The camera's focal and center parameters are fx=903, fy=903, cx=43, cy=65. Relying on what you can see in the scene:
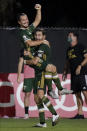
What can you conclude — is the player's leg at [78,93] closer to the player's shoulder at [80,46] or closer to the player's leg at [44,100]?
the player's shoulder at [80,46]

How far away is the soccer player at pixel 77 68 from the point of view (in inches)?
805

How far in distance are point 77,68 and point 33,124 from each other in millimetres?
2061

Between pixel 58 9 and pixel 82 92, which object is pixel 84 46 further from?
pixel 58 9

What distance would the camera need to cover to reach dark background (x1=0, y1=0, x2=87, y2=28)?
116 feet

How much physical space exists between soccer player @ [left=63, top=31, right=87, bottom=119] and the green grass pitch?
2.14 ft

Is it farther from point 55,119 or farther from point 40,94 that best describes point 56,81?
point 55,119

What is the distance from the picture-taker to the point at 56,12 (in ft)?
119

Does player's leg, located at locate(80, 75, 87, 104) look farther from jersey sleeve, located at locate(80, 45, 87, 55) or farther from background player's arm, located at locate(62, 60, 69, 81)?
jersey sleeve, located at locate(80, 45, 87, 55)

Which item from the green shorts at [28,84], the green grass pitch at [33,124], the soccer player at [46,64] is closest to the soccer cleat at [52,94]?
the soccer player at [46,64]

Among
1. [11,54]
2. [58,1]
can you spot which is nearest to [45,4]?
[58,1]

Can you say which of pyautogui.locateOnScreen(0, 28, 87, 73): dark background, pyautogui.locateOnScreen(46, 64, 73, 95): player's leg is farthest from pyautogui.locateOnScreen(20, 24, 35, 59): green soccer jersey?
pyautogui.locateOnScreen(0, 28, 87, 73): dark background

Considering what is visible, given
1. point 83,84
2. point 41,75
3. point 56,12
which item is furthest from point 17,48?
point 56,12

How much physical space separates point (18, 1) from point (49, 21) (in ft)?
5.21

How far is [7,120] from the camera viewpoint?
66.4 feet
